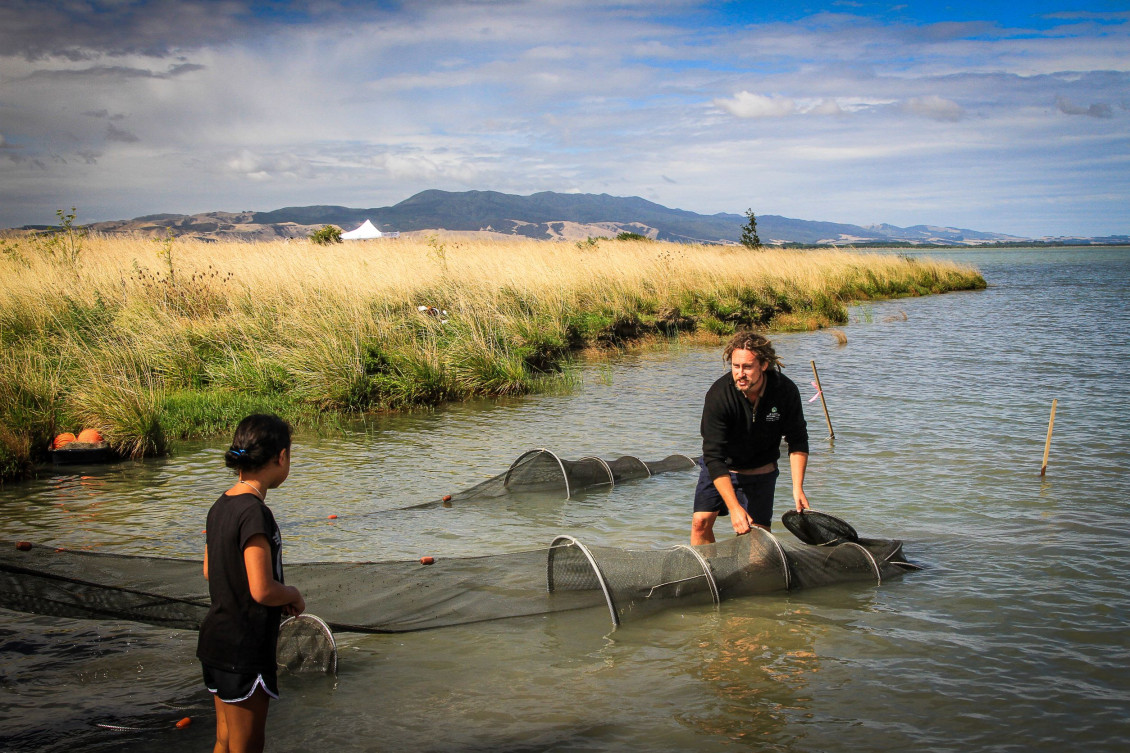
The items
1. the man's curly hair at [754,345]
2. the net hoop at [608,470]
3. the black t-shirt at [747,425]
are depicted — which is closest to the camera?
the man's curly hair at [754,345]

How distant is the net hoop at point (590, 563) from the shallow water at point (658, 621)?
0.21m

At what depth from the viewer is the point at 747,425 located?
15.7ft

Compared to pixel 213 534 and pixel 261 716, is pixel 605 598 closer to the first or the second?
pixel 261 716

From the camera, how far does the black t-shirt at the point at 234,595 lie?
2787 millimetres

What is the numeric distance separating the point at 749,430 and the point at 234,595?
10.00 ft

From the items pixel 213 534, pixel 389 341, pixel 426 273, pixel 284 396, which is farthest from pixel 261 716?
pixel 426 273

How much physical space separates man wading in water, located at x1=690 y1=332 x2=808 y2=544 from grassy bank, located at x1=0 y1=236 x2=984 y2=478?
6.98m

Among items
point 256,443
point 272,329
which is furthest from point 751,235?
point 256,443

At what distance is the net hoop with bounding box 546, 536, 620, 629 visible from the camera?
4.61 meters

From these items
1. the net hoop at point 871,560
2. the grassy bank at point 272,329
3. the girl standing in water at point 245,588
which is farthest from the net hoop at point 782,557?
the grassy bank at point 272,329

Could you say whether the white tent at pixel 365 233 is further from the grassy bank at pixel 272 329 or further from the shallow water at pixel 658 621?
the shallow water at pixel 658 621

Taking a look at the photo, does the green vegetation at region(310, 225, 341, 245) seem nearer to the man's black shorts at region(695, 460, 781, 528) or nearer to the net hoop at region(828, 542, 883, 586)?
the man's black shorts at region(695, 460, 781, 528)

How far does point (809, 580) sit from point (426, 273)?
1257cm

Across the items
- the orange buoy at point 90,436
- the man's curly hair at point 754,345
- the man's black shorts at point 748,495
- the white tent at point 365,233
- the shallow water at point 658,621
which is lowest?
the shallow water at point 658,621
